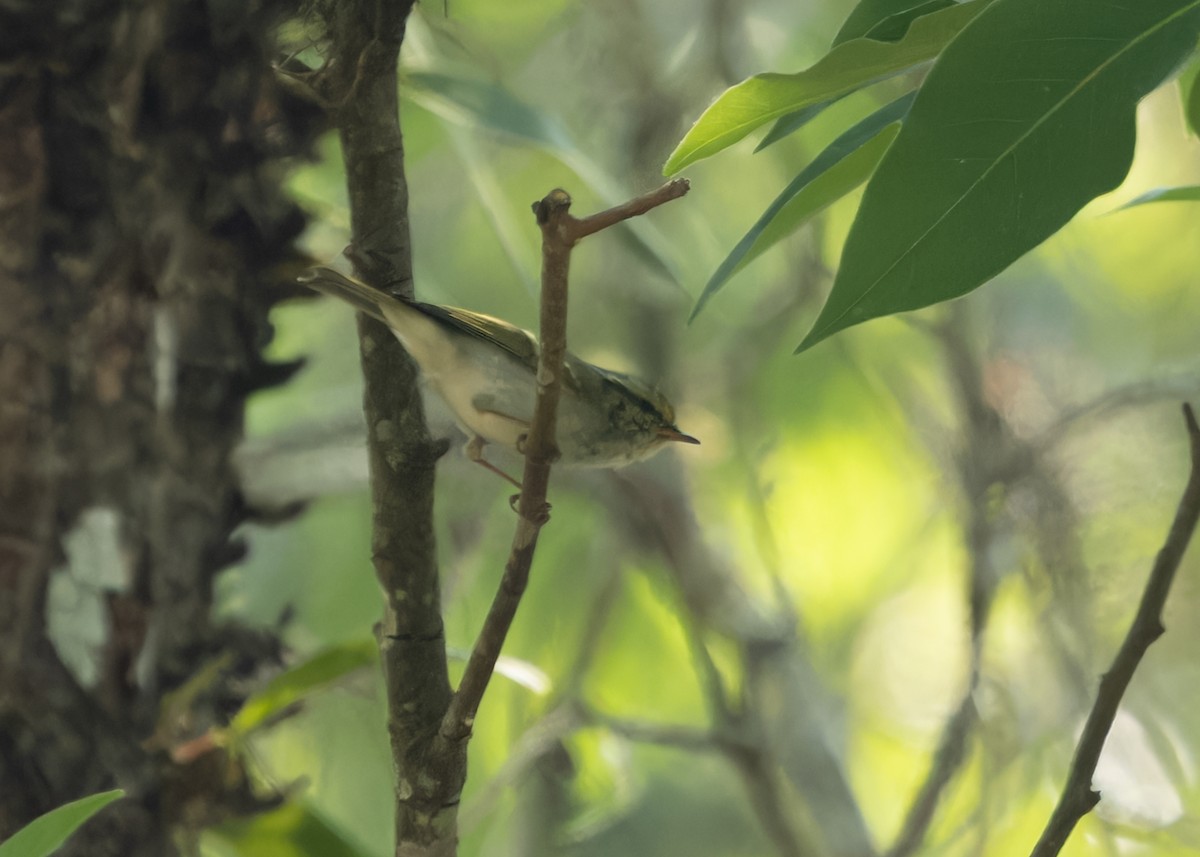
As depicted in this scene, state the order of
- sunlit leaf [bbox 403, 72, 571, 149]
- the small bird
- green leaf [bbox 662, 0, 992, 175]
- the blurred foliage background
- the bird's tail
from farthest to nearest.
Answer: the blurred foliage background → sunlit leaf [bbox 403, 72, 571, 149] → the small bird → the bird's tail → green leaf [bbox 662, 0, 992, 175]

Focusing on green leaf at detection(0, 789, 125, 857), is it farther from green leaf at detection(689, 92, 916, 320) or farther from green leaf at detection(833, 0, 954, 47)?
green leaf at detection(833, 0, 954, 47)

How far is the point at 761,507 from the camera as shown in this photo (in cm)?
193

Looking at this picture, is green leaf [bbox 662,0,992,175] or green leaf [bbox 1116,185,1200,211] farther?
green leaf [bbox 1116,185,1200,211]

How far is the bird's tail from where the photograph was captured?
2.42ft

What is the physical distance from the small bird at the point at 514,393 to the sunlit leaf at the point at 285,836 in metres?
0.41

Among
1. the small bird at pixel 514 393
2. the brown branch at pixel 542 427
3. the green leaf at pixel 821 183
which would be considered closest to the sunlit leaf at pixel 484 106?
the small bird at pixel 514 393

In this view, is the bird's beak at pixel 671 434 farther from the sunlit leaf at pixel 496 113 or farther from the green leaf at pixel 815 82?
the green leaf at pixel 815 82

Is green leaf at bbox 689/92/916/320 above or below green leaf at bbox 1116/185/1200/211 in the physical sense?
below

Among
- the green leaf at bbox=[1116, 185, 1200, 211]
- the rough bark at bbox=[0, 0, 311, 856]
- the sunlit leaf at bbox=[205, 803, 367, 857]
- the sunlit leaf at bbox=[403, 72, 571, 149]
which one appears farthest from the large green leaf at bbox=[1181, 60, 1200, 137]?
the sunlit leaf at bbox=[205, 803, 367, 857]

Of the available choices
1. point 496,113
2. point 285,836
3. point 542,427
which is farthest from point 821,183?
point 285,836

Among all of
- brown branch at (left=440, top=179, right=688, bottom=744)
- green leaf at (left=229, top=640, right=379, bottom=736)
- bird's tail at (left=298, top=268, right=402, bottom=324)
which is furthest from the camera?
Result: green leaf at (left=229, top=640, right=379, bottom=736)

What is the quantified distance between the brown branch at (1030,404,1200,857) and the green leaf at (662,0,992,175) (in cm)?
29

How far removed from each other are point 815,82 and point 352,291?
32 centimetres

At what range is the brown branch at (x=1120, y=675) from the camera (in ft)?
2.31
